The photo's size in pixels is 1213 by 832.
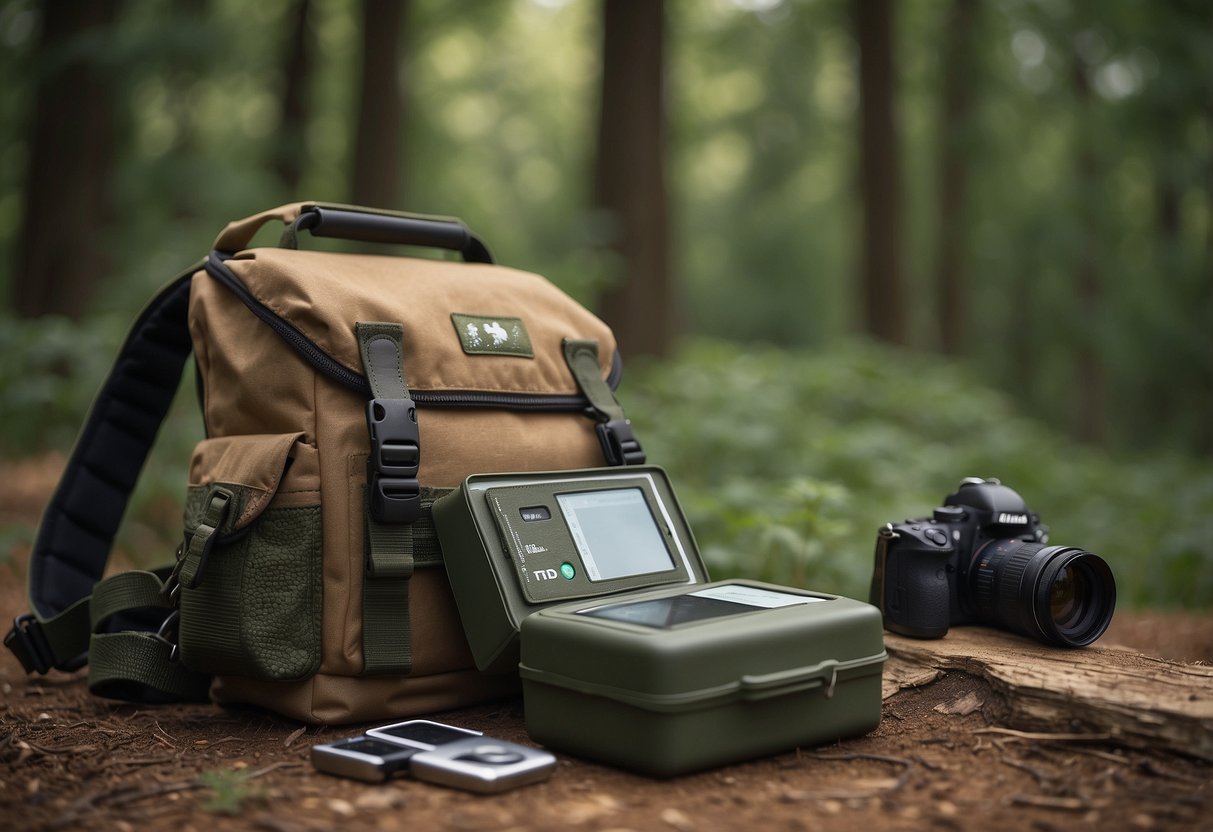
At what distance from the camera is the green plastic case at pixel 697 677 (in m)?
1.91

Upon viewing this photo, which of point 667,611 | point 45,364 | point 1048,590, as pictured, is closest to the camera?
point 667,611

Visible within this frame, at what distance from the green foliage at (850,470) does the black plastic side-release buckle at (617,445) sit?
1.77ft

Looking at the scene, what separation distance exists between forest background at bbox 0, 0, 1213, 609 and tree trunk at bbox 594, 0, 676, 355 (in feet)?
0.07

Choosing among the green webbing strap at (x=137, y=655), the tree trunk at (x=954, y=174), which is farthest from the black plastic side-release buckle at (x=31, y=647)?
the tree trunk at (x=954, y=174)

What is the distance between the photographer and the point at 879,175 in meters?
10.9

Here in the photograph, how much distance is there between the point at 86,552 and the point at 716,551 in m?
1.92

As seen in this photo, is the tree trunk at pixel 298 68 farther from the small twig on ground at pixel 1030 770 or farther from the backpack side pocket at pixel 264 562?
the small twig on ground at pixel 1030 770

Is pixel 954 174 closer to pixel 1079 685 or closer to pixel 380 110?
pixel 380 110

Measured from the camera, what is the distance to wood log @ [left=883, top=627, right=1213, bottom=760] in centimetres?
203

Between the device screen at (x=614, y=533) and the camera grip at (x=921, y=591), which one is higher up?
the device screen at (x=614, y=533)

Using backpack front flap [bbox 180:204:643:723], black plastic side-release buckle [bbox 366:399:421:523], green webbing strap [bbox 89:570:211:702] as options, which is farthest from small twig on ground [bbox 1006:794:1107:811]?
green webbing strap [bbox 89:570:211:702]

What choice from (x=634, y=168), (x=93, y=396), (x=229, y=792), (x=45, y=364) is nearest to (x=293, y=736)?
(x=229, y=792)

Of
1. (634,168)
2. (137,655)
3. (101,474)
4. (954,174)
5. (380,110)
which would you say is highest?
(954,174)

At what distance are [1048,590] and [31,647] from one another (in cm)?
266
